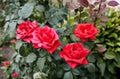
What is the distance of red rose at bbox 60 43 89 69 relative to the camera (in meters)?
1.83

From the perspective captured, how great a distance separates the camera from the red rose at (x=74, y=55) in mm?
Answer: 1829

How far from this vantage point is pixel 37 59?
2.01m

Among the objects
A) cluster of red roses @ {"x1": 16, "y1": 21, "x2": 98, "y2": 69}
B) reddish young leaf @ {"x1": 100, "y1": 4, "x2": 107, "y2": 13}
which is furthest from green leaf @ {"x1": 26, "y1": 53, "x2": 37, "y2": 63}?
reddish young leaf @ {"x1": 100, "y1": 4, "x2": 107, "y2": 13}

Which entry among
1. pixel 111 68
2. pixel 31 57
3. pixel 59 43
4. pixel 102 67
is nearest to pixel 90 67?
pixel 102 67

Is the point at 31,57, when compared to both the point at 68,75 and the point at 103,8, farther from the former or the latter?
the point at 103,8

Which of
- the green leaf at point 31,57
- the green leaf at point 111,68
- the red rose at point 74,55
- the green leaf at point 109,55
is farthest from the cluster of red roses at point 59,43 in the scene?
the green leaf at point 111,68

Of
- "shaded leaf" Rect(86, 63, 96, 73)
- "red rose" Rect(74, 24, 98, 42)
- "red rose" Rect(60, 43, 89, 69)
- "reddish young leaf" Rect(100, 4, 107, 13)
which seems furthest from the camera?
"reddish young leaf" Rect(100, 4, 107, 13)

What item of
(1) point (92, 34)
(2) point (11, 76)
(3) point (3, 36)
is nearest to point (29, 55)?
(1) point (92, 34)

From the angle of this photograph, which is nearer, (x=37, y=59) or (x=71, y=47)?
(x=71, y=47)

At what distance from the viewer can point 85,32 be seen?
195cm

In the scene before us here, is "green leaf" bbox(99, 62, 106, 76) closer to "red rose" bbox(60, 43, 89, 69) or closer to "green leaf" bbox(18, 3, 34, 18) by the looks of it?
"red rose" bbox(60, 43, 89, 69)

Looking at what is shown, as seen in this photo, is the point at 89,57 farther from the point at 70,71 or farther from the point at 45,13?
the point at 45,13

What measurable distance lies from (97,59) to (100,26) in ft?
0.90

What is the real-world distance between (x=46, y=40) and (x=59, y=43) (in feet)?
0.32
